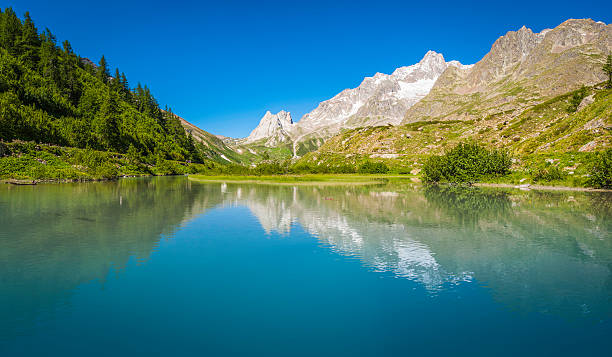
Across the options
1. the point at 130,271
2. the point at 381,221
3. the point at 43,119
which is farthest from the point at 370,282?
the point at 43,119

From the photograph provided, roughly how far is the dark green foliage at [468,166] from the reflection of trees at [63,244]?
262ft

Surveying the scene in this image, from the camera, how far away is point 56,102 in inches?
5571

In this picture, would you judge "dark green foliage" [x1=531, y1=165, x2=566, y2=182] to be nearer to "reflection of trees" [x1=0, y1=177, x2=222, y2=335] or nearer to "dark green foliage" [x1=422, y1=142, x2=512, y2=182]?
"dark green foliage" [x1=422, y1=142, x2=512, y2=182]

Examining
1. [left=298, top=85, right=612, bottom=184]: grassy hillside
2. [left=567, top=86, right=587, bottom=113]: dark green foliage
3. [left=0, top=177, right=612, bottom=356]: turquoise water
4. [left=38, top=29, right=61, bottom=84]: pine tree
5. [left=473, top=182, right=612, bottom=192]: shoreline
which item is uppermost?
[left=38, top=29, right=61, bottom=84]: pine tree

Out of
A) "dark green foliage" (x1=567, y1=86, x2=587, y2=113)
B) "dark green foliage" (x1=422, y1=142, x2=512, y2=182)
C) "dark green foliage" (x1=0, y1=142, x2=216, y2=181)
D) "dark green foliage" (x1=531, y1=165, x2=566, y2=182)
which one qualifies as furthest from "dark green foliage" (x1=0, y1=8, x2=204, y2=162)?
"dark green foliage" (x1=567, y1=86, x2=587, y2=113)

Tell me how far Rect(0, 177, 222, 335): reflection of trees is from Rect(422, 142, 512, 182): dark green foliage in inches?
3141

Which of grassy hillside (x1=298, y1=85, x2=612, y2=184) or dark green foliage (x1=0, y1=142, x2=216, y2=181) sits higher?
grassy hillside (x1=298, y1=85, x2=612, y2=184)

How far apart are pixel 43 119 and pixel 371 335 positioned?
157 meters

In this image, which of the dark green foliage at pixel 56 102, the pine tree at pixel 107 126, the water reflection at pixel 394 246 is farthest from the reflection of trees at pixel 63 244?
the pine tree at pixel 107 126

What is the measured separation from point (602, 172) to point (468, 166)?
103 ft

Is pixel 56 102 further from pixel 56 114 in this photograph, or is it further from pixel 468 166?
pixel 468 166

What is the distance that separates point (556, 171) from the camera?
74.5 m

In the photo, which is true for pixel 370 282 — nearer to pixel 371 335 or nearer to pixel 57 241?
pixel 371 335

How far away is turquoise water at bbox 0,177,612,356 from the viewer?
35.3 ft
